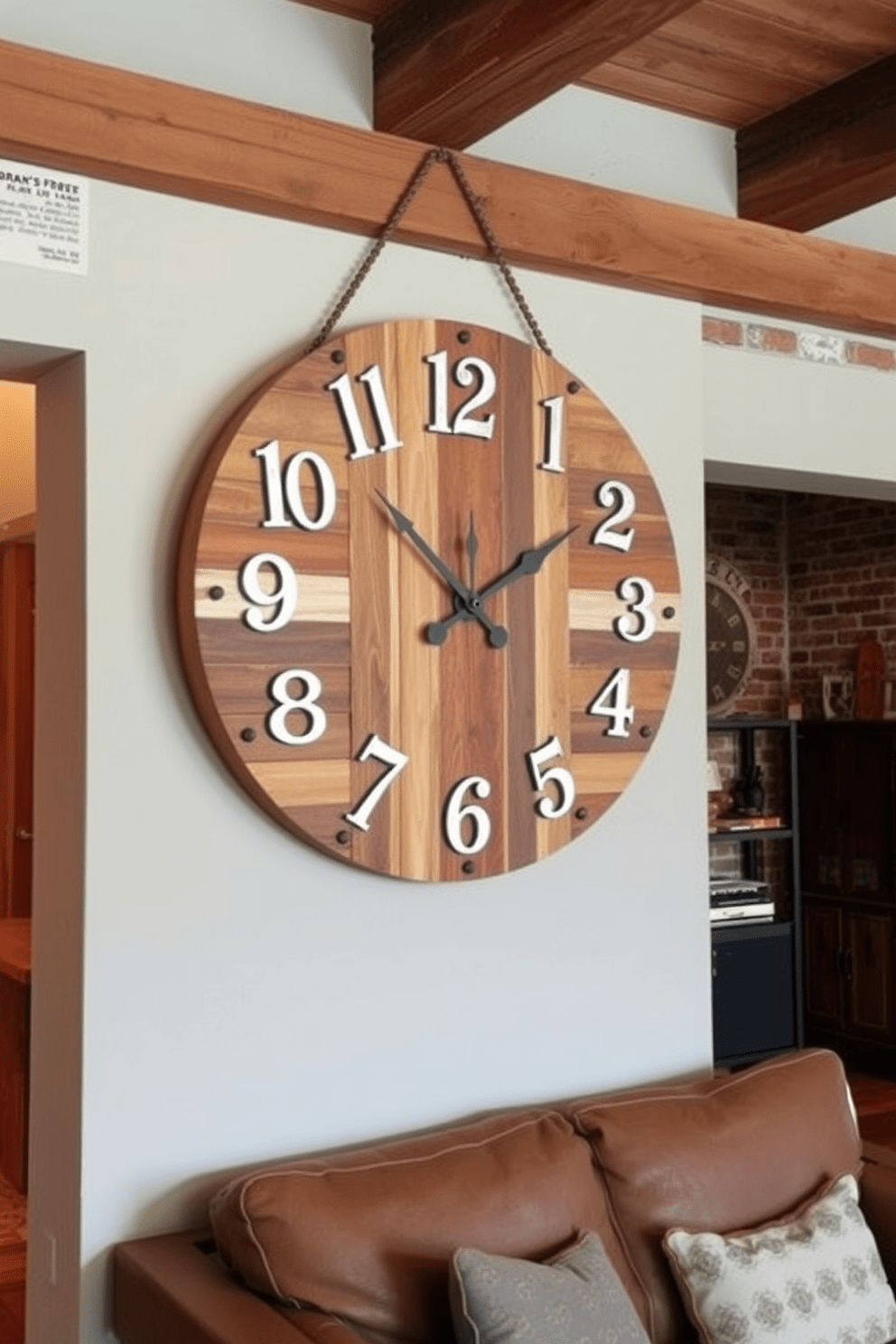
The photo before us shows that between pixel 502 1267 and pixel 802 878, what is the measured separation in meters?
4.48

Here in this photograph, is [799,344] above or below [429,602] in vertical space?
above

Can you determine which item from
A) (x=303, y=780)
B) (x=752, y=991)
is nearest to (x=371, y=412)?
(x=303, y=780)

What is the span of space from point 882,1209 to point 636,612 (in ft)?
4.01

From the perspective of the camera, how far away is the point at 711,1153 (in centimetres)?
256

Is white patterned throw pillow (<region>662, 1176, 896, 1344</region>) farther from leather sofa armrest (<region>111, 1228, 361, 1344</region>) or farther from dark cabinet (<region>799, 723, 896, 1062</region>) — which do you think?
dark cabinet (<region>799, 723, 896, 1062</region>)

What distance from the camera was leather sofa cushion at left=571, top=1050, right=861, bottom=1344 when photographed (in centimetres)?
245

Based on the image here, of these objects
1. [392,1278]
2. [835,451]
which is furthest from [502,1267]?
[835,451]

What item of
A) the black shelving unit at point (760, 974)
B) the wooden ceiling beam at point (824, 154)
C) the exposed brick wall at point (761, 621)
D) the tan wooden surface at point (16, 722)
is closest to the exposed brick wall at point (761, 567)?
the exposed brick wall at point (761, 621)

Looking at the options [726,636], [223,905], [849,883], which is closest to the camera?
[223,905]

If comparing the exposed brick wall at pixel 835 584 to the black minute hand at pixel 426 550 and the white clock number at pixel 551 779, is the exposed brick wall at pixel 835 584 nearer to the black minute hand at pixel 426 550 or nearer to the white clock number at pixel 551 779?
the white clock number at pixel 551 779

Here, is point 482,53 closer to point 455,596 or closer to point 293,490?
point 293,490

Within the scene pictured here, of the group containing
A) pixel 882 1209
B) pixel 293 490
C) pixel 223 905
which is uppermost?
pixel 293 490

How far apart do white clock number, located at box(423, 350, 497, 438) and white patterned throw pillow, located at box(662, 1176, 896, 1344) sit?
147cm

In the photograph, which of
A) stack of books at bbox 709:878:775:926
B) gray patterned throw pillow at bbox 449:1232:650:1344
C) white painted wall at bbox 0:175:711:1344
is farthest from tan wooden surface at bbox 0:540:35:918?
gray patterned throw pillow at bbox 449:1232:650:1344
